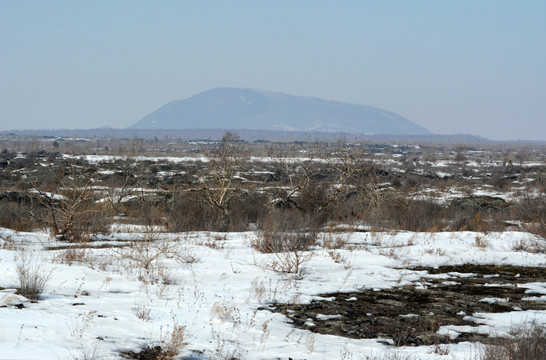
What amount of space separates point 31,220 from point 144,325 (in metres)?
13.3

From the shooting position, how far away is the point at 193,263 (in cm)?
1135

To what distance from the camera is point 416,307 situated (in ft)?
28.3

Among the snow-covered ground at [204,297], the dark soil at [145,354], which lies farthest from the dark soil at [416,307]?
the dark soil at [145,354]

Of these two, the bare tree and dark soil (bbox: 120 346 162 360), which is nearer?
dark soil (bbox: 120 346 162 360)

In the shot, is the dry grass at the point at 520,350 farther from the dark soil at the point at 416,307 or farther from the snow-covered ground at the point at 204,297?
the dark soil at the point at 416,307

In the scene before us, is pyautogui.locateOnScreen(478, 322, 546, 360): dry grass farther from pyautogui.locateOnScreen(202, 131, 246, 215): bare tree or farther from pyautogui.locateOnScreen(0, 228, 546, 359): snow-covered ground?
pyautogui.locateOnScreen(202, 131, 246, 215): bare tree

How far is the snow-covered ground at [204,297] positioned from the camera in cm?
607

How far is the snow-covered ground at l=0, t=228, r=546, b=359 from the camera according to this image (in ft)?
19.9

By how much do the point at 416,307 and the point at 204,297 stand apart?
3.42 meters

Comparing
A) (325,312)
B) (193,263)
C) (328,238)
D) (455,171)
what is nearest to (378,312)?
(325,312)

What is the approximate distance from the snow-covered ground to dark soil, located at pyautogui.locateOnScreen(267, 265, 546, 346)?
0.27 meters

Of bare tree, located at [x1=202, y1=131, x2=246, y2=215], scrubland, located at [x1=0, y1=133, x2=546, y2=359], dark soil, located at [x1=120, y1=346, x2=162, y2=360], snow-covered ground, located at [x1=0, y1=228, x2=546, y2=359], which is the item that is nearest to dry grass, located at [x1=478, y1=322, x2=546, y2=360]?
scrubland, located at [x1=0, y1=133, x2=546, y2=359]

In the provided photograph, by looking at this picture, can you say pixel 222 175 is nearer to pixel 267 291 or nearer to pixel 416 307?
pixel 267 291

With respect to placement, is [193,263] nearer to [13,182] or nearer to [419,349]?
[419,349]
